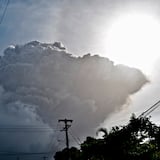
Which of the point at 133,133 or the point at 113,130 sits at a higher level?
the point at 113,130

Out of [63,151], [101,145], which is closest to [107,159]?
[101,145]

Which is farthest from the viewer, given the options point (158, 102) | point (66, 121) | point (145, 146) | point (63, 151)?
point (63, 151)

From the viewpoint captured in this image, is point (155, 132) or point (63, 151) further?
point (63, 151)

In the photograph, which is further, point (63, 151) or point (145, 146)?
point (63, 151)

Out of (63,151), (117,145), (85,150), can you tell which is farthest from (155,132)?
(63,151)

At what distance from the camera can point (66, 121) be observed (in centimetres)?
6338

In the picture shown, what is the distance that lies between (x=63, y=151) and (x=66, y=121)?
41416 mm

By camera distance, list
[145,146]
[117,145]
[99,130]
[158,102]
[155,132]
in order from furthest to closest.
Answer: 1. [99,130]
2. [145,146]
3. [117,145]
4. [155,132]
5. [158,102]

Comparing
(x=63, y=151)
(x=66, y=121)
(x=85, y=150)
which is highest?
(x=63, y=151)

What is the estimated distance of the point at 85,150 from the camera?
45.8 metres

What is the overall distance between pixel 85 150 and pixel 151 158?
7991 mm

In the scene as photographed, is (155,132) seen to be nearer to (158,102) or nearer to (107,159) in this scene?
(107,159)

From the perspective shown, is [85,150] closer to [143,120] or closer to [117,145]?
[117,145]

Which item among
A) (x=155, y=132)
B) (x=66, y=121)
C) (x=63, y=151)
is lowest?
(x=155, y=132)
